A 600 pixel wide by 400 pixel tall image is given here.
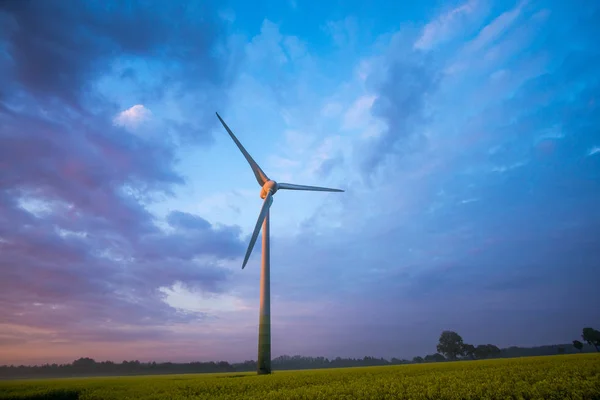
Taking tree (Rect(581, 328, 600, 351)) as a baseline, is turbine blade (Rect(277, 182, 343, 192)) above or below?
above

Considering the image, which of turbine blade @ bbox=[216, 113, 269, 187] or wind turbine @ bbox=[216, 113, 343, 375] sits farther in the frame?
turbine blade @ bbox=[216, 113, 269, 187]

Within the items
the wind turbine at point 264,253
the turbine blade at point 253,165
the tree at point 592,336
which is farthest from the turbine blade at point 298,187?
the tree at point 592,336

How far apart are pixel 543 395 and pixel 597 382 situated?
5854mm

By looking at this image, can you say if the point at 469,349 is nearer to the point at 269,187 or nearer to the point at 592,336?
the point at 592,336

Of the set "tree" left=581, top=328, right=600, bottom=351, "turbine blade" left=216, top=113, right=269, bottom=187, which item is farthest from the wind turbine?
"tree" left=581, top=328, right=600, bottom=351

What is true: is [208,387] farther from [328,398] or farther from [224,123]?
[224,123]

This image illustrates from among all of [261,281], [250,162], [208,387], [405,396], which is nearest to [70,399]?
[208,387]

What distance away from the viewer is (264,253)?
195ft

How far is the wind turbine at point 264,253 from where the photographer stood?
52.4 m

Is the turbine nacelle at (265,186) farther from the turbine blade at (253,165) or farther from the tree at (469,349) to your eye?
the tree at (469,349)

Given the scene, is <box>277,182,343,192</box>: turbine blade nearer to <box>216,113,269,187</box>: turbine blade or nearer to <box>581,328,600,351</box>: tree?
<box>216,113,269,187</box>: turbine blade

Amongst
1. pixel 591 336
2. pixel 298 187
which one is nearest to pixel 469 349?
pixel 591 336

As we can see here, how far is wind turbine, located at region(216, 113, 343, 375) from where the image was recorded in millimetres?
52438

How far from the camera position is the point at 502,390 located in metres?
18.1
